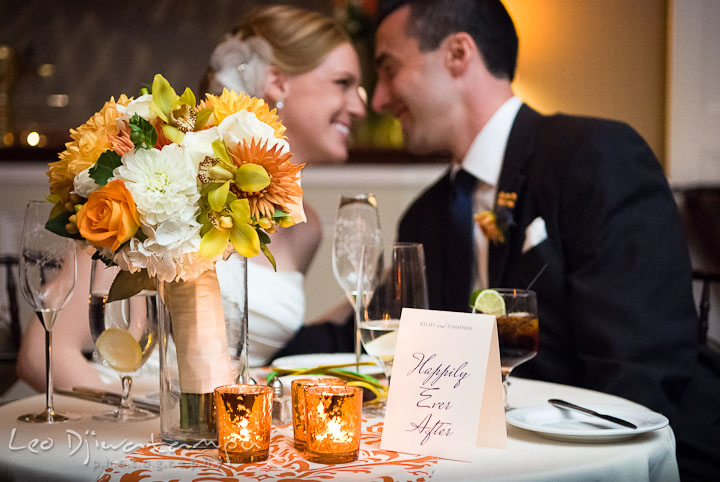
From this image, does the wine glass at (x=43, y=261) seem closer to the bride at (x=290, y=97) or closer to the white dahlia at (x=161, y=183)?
the white dahlia at (x=161, y=183)

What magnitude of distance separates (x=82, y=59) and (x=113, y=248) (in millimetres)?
3519

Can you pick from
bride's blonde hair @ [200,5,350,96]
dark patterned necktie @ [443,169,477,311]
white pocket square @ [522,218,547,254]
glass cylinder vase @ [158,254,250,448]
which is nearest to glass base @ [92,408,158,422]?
glass cylinder vase @ [158,254,250,448]

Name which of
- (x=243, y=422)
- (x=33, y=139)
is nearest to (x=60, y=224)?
(x=243, y=422)

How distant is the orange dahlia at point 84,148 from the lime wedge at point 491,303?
1.62ft

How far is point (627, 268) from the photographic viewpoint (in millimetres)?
1635

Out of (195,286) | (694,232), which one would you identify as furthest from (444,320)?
(694,232)

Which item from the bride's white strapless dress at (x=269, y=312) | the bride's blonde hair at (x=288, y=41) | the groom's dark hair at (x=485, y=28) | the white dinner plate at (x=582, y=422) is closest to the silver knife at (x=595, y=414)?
the white dinner plate at (x=582, y=422)

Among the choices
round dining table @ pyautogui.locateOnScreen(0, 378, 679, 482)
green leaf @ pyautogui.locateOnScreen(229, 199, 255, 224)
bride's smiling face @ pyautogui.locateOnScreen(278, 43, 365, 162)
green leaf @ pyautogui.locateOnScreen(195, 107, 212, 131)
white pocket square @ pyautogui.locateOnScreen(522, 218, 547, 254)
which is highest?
bride's smiling face @ pyautogui.locateOnScreen(278, 43, 365, 162)

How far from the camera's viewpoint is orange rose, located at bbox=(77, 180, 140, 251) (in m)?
0.76

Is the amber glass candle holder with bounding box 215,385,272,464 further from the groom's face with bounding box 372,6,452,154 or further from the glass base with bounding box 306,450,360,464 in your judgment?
the groom's face with bounding box 372,6,452,154

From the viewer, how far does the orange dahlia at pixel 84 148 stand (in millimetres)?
818

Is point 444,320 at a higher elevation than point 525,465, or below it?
higher

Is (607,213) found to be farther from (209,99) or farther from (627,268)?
(209,99)

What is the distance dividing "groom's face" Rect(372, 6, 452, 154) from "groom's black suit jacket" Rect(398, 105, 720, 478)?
67 centimetres
